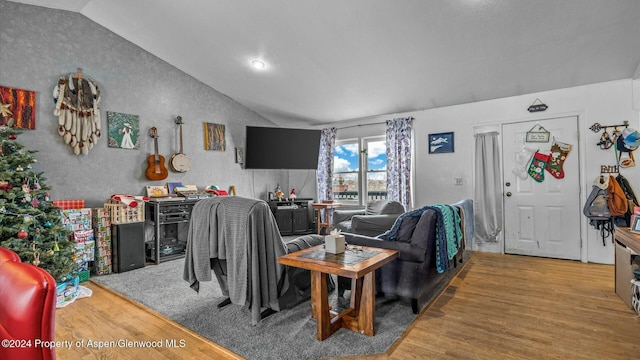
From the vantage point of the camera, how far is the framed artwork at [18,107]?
3365mm

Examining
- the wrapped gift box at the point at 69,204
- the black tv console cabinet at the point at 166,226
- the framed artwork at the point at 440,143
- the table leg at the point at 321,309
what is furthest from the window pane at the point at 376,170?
the wrapped gift box at the point at 69,204

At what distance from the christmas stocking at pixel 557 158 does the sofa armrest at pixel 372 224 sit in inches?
96.6

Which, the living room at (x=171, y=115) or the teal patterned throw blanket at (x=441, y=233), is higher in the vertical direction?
the living room at (x=171, y=115)

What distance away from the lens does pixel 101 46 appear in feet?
13.6

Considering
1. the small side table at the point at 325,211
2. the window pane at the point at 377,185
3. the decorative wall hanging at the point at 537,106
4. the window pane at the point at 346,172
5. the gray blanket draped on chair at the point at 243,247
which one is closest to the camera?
the gray blanket draped on chair at the point at 243,247

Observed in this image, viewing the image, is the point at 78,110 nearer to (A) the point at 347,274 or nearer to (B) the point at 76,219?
(B) the point at 76,219

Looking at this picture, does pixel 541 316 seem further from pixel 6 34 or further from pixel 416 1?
pixel 6 34

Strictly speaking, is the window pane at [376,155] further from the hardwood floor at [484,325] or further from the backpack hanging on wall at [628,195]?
the backpack hanging on wall at [628,195]

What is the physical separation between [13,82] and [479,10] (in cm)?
498

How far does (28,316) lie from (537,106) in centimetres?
528

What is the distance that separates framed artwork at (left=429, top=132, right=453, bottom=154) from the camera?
4.98 meters

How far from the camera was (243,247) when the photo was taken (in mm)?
2283

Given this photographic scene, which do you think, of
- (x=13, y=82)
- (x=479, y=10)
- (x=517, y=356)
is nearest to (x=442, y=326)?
(x=517, y=356)

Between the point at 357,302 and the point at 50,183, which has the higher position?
the point at 50,183
